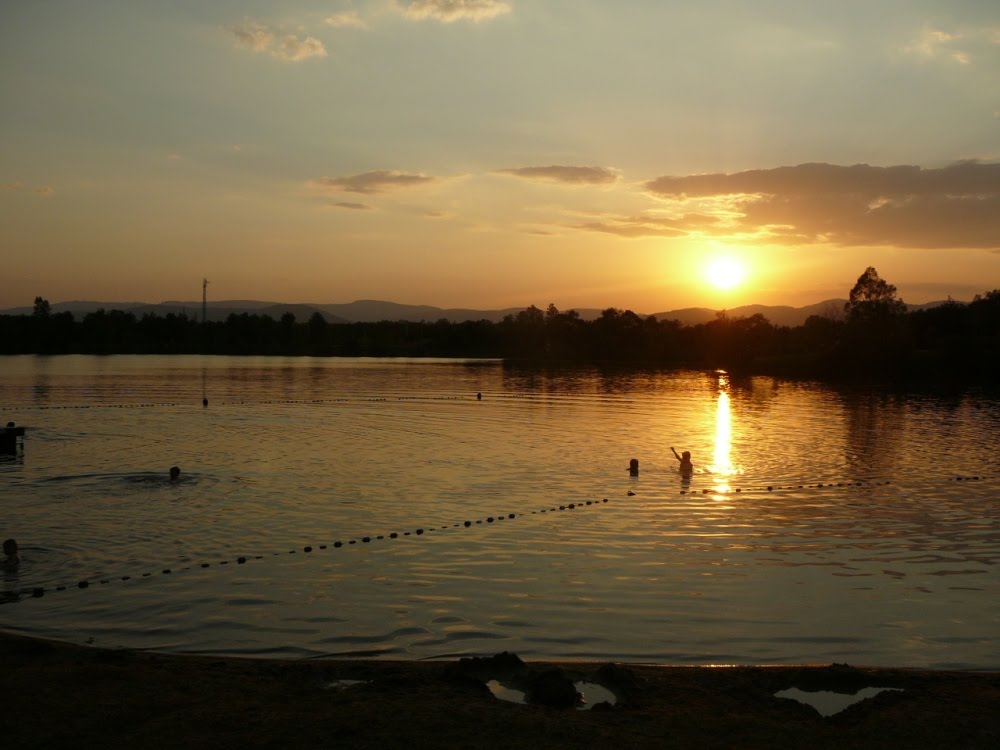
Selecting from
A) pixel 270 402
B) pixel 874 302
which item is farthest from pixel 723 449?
pixel 874 302

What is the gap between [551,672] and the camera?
8578mm

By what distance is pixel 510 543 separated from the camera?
1556 centimetres

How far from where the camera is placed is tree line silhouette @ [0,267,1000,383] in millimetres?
99062

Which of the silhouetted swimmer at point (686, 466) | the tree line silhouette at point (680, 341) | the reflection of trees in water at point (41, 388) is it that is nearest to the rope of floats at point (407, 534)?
the silhouetted swimmer at point (686, 466)

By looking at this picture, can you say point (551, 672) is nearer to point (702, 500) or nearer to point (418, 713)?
point (418, 713)

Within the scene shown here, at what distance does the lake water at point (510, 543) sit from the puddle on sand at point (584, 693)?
122 centimetres

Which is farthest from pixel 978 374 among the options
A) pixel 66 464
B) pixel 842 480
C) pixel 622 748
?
pixel 622 748

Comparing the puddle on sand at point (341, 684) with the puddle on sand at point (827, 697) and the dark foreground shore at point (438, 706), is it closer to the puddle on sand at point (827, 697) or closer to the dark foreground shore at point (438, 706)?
the dark foreground shore at point (438, 706)

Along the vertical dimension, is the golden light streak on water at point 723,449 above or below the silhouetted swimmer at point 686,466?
below

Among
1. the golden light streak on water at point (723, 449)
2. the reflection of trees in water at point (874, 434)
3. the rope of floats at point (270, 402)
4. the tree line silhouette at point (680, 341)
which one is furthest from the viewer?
the tree line silhouette at point (680, 341)

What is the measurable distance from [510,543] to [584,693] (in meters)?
7.11

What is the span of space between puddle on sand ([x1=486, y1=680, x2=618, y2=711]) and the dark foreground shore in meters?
0.10

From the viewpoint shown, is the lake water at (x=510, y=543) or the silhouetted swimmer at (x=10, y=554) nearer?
the lake water at (x=510, y=543)

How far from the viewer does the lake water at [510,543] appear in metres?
10.6
